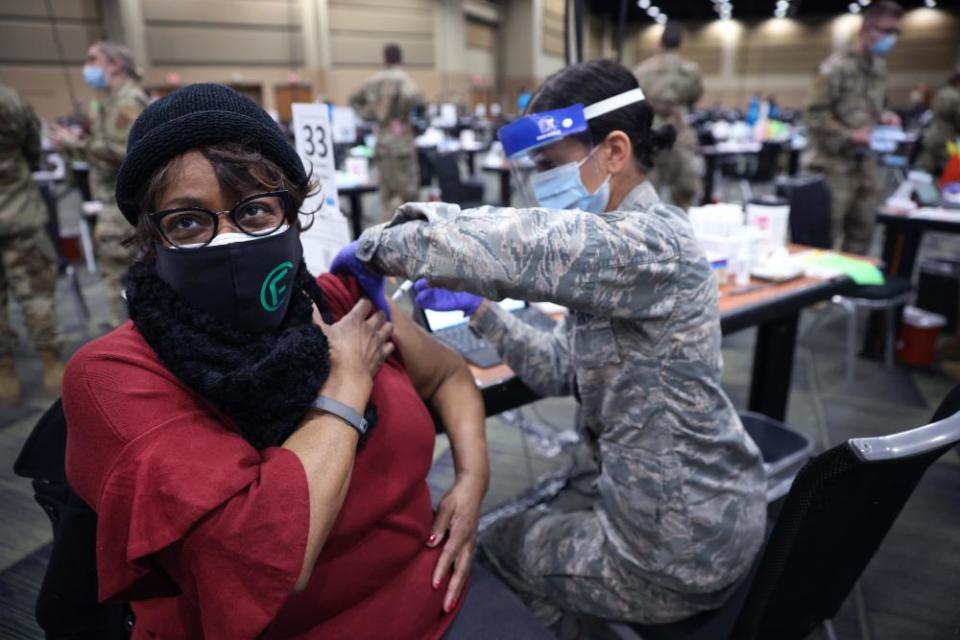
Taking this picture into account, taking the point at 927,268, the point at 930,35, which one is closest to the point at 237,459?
the point at 927,268

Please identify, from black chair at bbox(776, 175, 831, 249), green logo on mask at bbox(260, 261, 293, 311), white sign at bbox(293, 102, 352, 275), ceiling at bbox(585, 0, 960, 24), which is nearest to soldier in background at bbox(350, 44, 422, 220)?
black chair at bbox(776, 175, 831, 249)

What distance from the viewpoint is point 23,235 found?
3154 mm

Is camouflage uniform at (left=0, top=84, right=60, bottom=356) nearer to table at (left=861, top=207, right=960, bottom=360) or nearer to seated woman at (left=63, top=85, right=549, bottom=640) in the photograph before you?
seated woman at (left=63, top=85, right=549, bottom=640)

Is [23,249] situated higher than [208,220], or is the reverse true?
[208,220]

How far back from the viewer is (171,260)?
32.3 inches

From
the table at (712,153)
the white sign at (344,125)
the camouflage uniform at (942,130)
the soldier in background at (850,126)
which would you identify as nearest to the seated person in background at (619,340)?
the soldier in background at (850,126)

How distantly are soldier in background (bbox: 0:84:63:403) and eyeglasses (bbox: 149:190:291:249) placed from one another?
9.47 ft

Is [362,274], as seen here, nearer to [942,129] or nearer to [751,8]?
[942,129]

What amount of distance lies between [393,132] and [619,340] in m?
5.33

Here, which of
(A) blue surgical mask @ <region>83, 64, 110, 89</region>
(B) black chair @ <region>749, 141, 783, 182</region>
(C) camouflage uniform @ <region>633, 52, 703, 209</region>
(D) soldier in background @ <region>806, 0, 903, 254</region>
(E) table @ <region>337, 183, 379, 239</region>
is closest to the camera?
(A) blue surgical mask @ <region>83, 64, 110, 89</region>

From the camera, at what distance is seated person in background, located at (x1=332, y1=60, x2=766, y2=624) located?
0.94m

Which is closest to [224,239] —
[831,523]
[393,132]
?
[831,523]

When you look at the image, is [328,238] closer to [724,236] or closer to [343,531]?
[343,531]

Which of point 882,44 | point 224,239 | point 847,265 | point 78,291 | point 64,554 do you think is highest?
point 882,44
